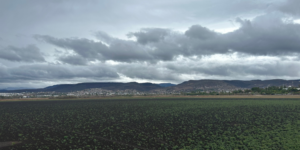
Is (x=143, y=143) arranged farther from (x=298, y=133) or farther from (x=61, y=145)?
(x=298, y=133)

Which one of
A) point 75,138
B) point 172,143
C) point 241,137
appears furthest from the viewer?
point 75,138

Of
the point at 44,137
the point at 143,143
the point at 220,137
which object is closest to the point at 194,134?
the point at 220,137

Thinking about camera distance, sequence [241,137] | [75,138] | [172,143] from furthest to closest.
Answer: [75,138]
[241,137]
[172,143]

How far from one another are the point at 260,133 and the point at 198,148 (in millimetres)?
16998

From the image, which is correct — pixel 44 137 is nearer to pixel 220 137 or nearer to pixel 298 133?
pixel 220 137

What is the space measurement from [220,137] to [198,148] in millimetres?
8532

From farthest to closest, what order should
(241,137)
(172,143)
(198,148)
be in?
(241,137), (172,143), (198,148)

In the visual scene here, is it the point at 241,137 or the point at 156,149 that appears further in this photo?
the point at 241,137

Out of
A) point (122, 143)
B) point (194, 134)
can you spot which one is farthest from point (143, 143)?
point (194, 134)

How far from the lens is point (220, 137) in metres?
37.0

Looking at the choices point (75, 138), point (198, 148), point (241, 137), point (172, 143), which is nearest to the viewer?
point (198, 148)

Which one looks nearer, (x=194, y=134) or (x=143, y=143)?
(x=143, y=143)

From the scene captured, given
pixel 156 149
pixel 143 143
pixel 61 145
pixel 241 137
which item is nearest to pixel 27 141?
pixel 61 145

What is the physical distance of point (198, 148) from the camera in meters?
30.6
